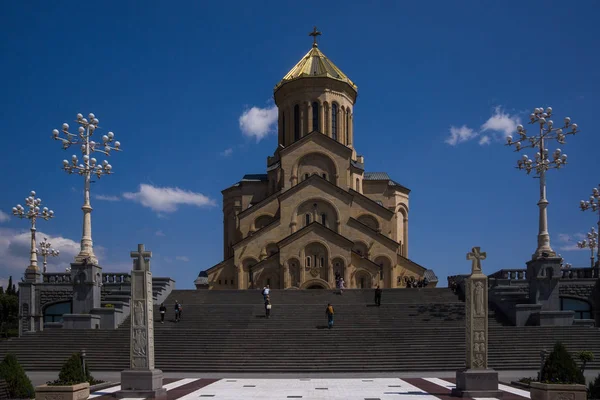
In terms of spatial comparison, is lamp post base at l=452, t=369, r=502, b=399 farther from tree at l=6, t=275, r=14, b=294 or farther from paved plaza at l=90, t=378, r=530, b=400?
tree at l=6, t=275, r=14, b=294

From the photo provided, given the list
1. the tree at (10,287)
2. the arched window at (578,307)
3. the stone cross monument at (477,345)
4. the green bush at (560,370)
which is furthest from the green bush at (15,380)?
the tree at (10,287)

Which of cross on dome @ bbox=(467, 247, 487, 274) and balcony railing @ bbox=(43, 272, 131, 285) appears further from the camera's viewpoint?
balcony railing @ bbox=(43, 272, 131, 285)

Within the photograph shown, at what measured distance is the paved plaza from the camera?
15009 millimetres

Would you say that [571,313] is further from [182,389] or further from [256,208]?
[256,208]

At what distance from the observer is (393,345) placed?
23.5m

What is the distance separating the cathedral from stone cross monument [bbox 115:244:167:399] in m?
24.9

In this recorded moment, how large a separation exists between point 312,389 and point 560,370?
6.13 metres

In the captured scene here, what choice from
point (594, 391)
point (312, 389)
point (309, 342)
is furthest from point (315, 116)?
point (594, 391)

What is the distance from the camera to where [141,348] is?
14.8m

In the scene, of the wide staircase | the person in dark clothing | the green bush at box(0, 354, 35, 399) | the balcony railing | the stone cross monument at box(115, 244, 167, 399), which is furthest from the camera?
the balcony railing

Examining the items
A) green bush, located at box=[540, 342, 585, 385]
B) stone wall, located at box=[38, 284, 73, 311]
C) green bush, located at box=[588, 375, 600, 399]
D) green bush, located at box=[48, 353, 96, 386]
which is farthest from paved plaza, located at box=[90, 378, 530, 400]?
stone wall, located at box=[38, 284, 73, 311]

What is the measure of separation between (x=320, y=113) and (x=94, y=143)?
22.8 metres

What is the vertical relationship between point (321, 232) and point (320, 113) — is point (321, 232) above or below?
below

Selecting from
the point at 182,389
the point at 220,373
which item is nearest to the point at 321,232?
the point at 220,373
